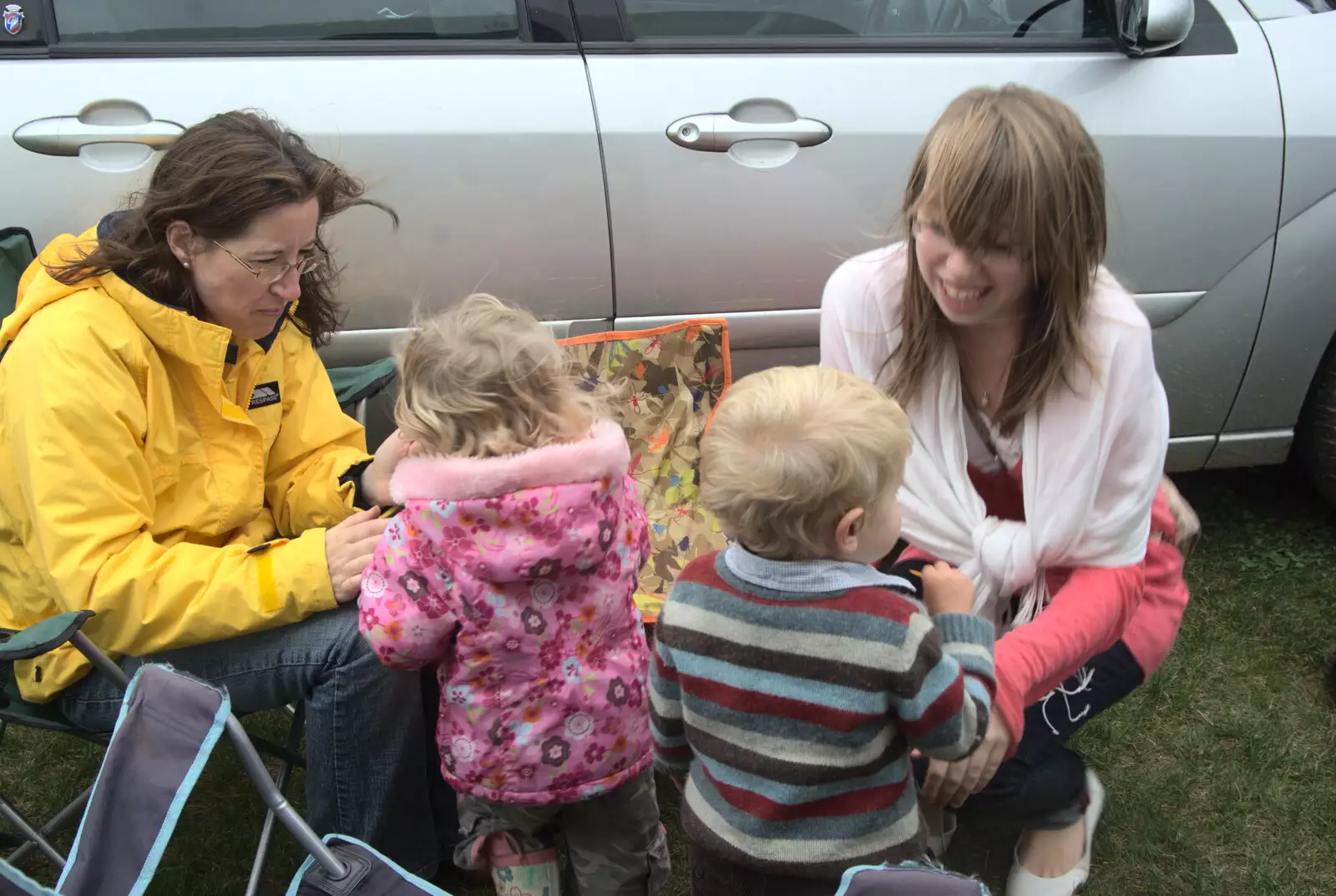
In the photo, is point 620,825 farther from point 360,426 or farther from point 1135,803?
point 1135,803

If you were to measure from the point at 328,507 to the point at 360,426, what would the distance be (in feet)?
0.88

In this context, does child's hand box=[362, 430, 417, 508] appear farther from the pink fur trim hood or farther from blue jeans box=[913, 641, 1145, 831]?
blue jeans box=[913, 641, 1145, 831]

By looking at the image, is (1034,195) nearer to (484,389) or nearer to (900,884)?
(484,389)

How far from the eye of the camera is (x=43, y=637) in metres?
1.70

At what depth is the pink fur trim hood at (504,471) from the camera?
1703 mm

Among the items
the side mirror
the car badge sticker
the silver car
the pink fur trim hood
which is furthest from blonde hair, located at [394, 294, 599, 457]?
the side mirror

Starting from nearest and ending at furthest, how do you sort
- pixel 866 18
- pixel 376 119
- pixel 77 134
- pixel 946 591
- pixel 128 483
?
pixel 946 591
pixel 128 483
pixel 77 134
pixel 376 119
pixel 866 18

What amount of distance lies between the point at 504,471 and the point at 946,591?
2.15 ft

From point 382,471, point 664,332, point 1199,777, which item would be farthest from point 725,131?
point 1199,777

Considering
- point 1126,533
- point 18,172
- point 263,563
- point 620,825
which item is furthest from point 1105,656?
point 18,172

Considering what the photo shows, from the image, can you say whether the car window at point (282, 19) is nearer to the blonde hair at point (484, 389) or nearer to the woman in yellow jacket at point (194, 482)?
the woman in yellow jacket at point (194, 482)

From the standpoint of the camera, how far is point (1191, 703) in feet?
9.45

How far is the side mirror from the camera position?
2.75 m

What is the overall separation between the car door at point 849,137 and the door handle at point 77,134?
952 mm
